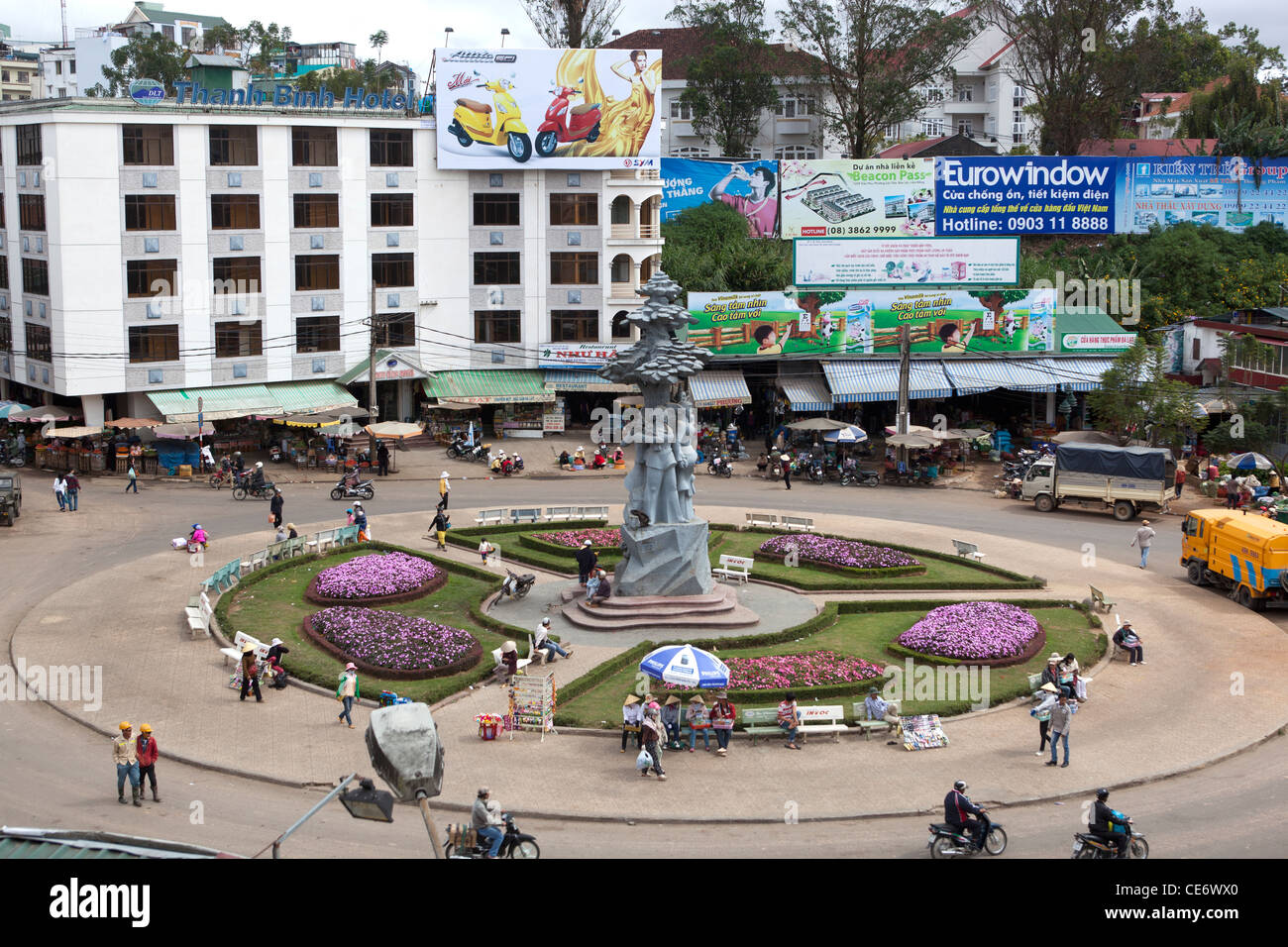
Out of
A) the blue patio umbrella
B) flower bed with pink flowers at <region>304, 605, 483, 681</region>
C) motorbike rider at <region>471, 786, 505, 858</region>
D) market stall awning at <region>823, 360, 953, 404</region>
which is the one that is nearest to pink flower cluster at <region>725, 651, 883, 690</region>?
the blue patio umbrella

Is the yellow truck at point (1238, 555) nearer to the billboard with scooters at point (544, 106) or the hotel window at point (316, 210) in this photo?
the billboard with scooters at point (544, 106)

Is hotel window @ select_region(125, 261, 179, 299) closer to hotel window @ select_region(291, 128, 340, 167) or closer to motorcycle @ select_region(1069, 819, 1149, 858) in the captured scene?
hotel window @ select_region(291, 128, 340, 167)

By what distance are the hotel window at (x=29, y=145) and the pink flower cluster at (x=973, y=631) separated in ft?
144

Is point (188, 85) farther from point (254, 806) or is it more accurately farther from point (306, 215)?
point (254, 806)

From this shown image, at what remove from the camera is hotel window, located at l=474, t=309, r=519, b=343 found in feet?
230

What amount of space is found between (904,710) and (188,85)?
46.2 metres

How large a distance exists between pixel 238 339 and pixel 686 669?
1617 inches

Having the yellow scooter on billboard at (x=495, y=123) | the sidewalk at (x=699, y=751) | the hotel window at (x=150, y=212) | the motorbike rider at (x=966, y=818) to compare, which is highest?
the yellow scooter on billboard at (x=495, y=123)

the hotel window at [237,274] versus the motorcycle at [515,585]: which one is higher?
the hotel window at [237,274]

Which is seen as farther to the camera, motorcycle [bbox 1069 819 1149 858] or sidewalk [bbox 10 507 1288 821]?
sidewalk [bbox 10 507 1288 821]

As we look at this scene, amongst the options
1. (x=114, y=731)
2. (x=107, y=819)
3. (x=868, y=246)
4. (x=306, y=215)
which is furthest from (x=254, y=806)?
(x=868, y=246)

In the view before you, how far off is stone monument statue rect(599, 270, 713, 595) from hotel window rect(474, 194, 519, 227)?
33.5 meters

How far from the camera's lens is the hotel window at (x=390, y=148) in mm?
66938

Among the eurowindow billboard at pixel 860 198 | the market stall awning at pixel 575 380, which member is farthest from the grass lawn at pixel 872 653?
the eurowindow billboard at pixel 860 198
